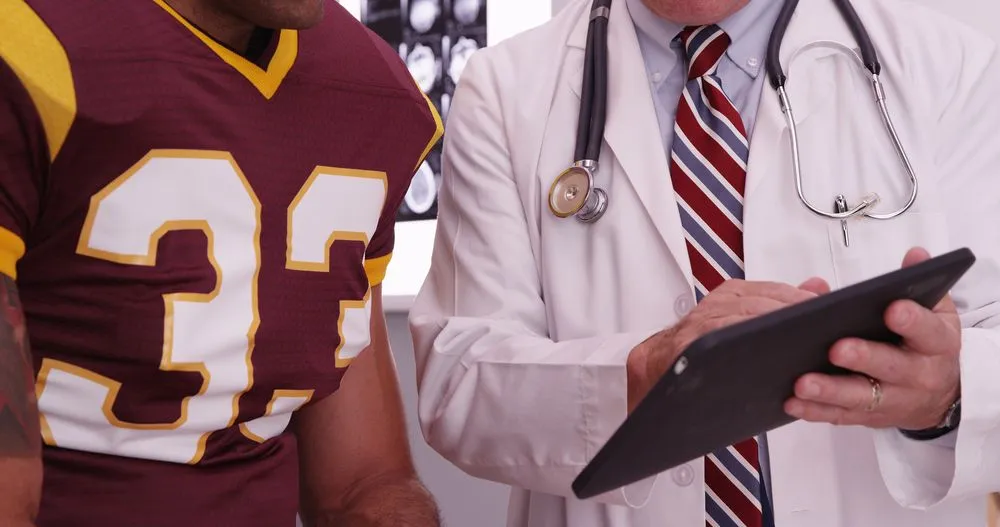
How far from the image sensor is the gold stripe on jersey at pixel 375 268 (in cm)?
137

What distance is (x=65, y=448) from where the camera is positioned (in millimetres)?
1095

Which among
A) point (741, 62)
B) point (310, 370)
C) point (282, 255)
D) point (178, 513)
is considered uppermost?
point (741, 62)

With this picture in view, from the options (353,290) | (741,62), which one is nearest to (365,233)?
(353,290)

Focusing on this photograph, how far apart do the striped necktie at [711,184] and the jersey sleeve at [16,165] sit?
736mm

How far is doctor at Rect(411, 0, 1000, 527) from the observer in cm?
127

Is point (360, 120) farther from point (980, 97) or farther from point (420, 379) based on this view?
point (980, 97)

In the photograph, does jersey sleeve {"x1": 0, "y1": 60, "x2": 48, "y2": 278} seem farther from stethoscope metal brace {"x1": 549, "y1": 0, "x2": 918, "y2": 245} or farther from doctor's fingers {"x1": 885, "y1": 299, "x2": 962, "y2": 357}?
doctor's fingers {"x1": 885, "y1": 299, "x2": 962, "y2": 357}

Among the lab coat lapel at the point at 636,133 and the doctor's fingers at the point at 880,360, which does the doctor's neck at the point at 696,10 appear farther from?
the doctor's fingers at the point at 880,360

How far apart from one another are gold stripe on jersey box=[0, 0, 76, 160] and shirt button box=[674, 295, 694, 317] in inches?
27.8

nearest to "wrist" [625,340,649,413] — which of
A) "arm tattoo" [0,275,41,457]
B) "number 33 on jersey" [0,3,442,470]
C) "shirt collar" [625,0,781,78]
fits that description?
"number 33 on jersey" [0,3,442,470]

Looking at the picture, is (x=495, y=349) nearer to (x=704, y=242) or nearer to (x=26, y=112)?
(x=704, y=242)

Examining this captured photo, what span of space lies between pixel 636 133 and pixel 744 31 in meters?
0.19

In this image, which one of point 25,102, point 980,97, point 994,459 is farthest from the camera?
point 980,97

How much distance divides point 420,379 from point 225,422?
12.6 inches
